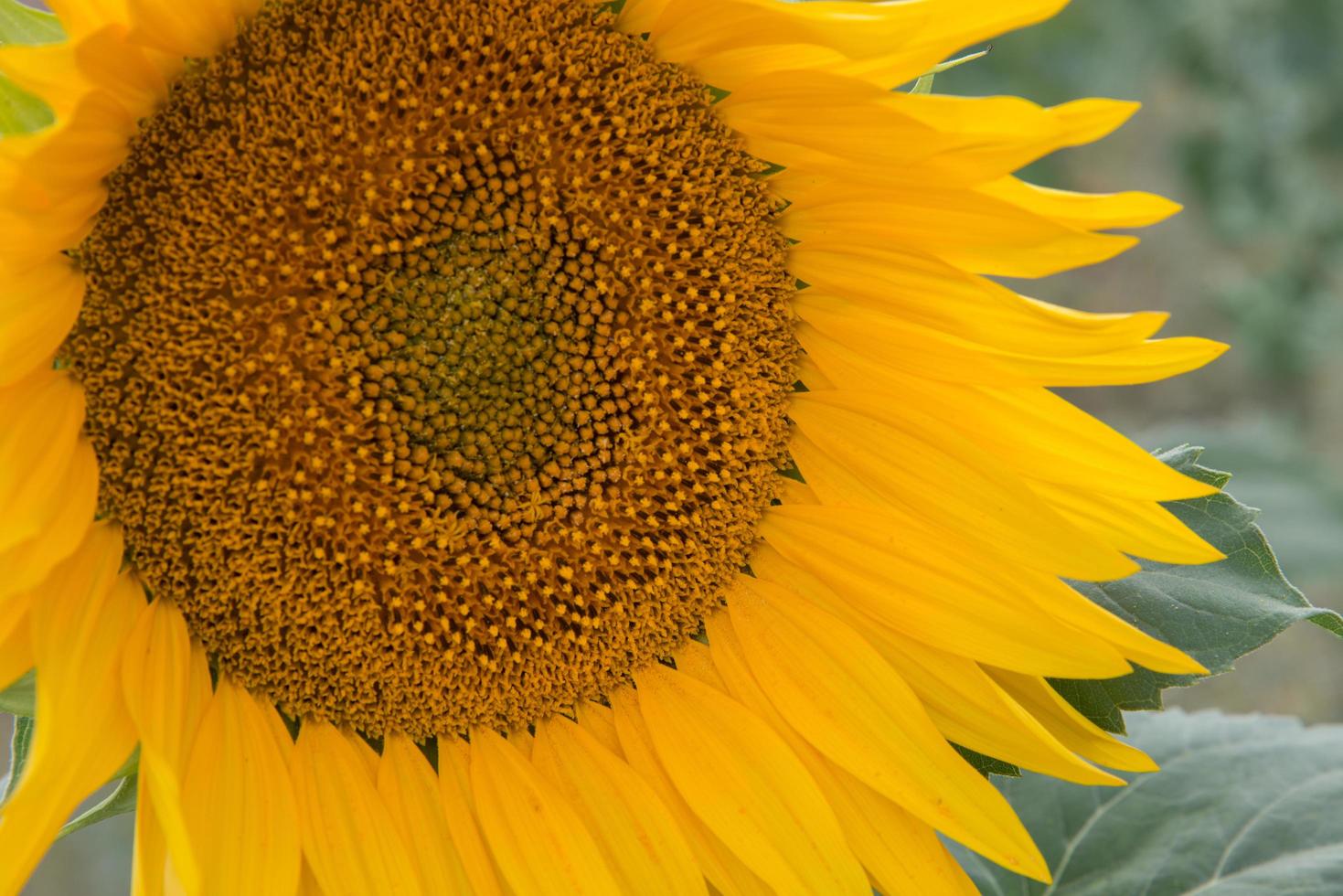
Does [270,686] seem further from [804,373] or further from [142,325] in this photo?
[804,373]

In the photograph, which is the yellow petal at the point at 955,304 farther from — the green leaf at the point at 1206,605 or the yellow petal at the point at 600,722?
the yellow petal at the point at 600,722

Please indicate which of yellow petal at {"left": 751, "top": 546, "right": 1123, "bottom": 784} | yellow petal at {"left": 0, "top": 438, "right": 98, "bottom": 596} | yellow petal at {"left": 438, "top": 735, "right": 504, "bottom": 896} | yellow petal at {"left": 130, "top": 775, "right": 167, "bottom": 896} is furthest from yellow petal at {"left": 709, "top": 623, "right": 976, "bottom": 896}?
yellow petal at {"left": 0, "top": 438, "right": 98, "bottom": 596}

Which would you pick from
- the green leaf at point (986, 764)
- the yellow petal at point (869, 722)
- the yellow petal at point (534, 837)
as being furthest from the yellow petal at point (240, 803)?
the green leaf at point (986, 764)

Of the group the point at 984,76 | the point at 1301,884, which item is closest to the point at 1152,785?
the point at 1301,884

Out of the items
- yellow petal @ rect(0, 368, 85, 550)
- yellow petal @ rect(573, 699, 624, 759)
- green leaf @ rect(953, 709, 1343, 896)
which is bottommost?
green leaf @ rect(953, 709, 1343, 896)

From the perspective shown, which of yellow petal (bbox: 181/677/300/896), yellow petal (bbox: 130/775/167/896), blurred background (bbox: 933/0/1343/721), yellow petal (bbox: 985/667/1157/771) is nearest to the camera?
yellow petal (bbox: 130/775/167/896)

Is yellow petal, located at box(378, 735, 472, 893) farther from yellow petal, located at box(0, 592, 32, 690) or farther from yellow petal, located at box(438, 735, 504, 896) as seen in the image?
yellow petal, located at box(0, 592, 32, 690)
